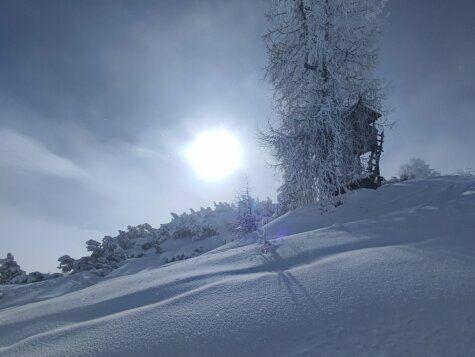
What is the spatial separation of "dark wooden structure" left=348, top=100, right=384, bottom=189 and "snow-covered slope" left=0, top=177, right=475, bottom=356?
6.09 meters

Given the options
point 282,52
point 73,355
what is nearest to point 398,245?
point 73,355

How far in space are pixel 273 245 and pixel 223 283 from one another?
6.95ft

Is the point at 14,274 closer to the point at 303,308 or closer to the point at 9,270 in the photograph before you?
the point at 9,270

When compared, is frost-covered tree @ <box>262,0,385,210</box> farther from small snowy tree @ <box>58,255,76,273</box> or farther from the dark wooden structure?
small snowy tree @ <box>58,255,76,273</box>

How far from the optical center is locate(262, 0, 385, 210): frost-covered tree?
34.5 ft

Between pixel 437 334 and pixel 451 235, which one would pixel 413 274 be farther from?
pixel 451 235

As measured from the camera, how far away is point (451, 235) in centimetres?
420

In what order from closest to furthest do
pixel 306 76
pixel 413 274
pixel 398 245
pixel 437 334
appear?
pixel 437 334, pixel 413 274, pixel 398 245, pixel 306 76

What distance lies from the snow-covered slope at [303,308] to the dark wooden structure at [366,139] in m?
6.09

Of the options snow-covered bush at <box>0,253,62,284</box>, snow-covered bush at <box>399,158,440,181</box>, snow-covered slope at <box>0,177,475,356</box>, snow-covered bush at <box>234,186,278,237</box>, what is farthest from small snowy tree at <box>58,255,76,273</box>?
snow-covered bush at <box>399,158,440,181</box>

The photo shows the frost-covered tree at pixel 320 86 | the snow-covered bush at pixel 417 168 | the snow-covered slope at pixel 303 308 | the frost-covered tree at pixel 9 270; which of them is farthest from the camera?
the snow-covered bush at pixel 417 168

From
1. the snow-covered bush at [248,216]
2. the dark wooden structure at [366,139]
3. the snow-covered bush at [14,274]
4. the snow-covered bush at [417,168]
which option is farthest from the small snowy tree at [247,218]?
the snow-covered bush at [417,168]

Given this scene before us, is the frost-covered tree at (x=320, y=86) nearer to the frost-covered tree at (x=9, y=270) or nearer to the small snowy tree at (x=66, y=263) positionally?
the small snowy tree at (x=66, y=263)

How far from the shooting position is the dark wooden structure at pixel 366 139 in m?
11.1
